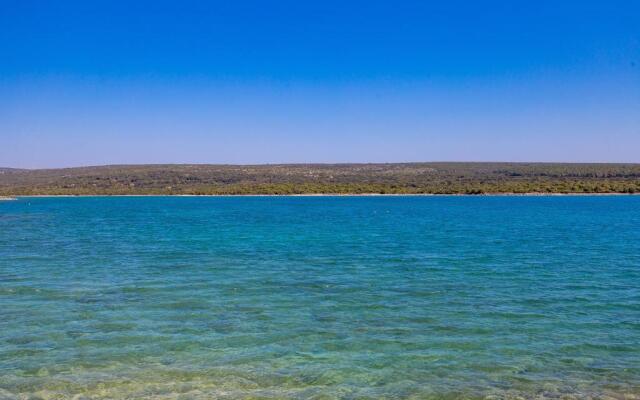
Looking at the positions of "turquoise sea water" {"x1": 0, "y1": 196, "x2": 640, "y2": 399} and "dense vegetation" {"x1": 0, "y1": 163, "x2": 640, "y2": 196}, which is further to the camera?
"dense vegetation" {"x1": 0, "y1": 163, "x2": 640, "y2": 196}

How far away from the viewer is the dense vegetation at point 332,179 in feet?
440

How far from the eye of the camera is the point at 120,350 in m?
10.3

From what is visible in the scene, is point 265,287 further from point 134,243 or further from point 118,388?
point 134,243

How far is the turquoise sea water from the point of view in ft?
28.5

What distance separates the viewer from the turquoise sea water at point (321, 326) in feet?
28.5

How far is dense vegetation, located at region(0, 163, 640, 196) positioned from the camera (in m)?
134

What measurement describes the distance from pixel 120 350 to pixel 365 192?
413ft

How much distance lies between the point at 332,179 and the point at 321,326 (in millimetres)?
161848

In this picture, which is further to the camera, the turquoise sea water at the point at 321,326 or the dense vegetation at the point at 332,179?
the dense vegetation at the point at 332,179

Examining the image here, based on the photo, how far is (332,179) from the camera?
174m

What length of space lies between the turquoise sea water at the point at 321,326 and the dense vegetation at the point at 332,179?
365 ft

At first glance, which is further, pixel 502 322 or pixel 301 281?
pixel 301 281

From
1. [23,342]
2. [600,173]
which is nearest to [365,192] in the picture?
[600,173]

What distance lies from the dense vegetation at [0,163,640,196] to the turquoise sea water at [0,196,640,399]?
365ft
